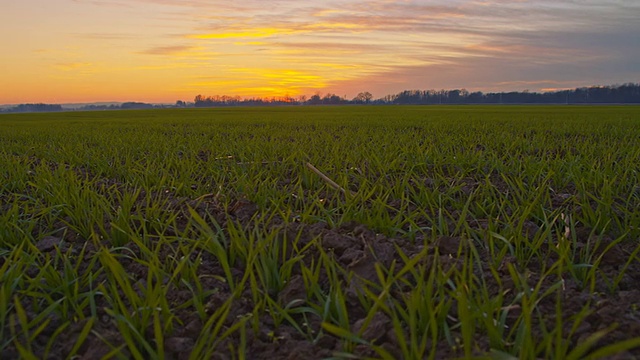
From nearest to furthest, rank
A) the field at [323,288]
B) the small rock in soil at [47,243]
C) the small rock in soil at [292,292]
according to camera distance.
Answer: the field at [323,288] < the small rock in soil at [292,292] < the small rock in soil at [47,243]

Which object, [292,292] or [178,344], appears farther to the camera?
[292,292]

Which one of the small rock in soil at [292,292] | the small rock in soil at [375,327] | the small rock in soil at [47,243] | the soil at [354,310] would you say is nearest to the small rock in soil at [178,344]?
the soil at [354,310]

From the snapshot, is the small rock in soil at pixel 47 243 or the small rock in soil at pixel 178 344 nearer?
Result: the small rock in soil at pixel 178 344

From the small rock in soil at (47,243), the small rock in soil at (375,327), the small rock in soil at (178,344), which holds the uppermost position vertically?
the small rock in soil at (47,243)

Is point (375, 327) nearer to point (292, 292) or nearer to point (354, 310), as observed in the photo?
point (354, 310)

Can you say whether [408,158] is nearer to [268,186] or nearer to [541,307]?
[268,186]

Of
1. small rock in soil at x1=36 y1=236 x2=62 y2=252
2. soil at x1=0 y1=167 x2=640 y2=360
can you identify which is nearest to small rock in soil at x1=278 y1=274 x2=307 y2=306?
soil at x1=0 y1=167 x2=640 y2=360

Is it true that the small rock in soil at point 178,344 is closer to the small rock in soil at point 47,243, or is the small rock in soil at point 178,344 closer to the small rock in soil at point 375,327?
the small rock in soil at point 375,327

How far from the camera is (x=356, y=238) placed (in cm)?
200

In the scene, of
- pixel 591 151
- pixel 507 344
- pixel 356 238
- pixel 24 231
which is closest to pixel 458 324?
pixel 507 344

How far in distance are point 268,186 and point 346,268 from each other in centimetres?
147

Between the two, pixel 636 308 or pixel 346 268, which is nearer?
pixel 636 308

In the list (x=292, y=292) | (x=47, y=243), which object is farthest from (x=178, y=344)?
(x=47, y=243)

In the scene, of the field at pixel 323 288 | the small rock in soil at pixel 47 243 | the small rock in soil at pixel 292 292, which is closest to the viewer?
the field at pixel 323 288
